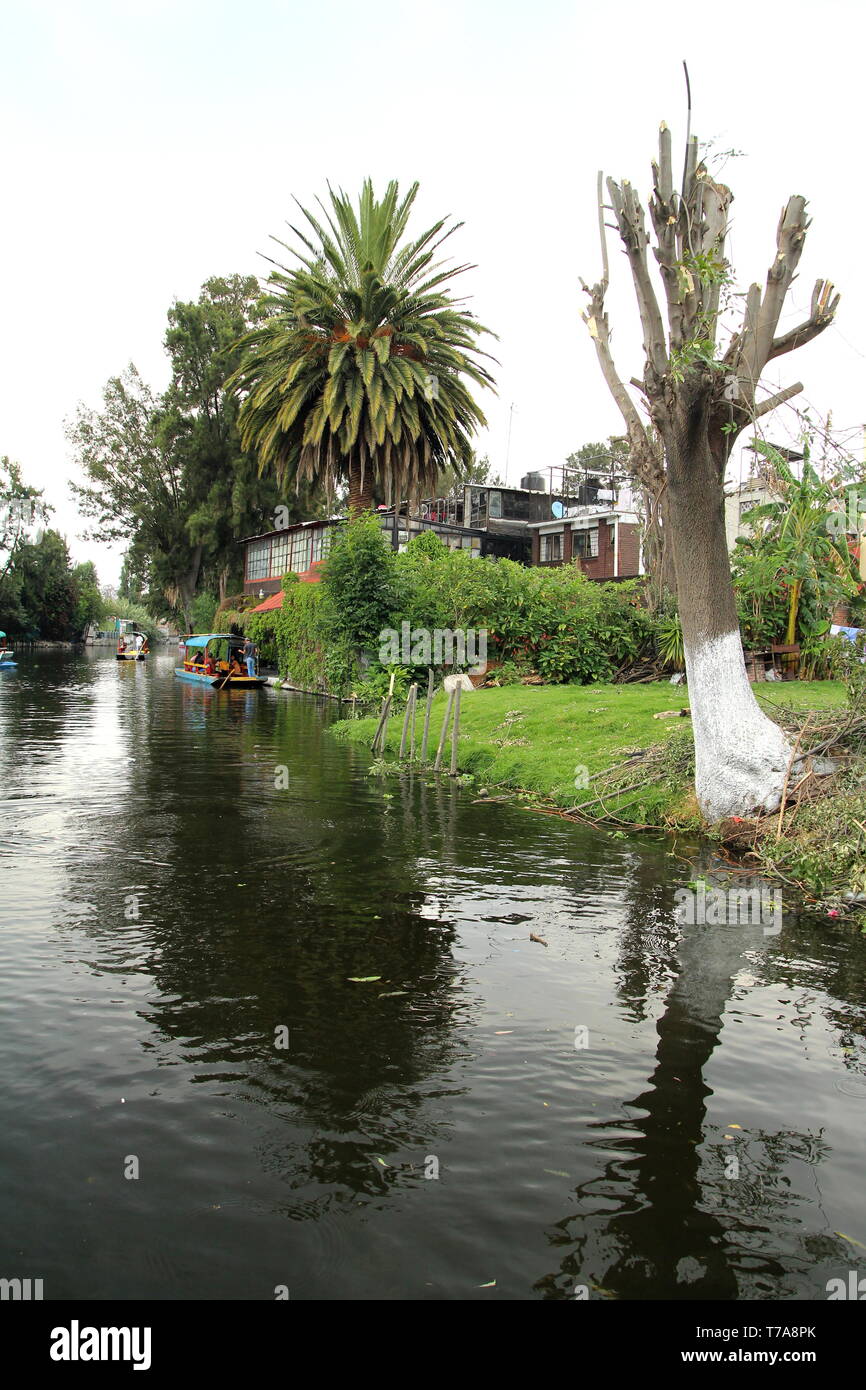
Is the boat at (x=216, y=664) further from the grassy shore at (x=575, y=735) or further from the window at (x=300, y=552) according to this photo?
the grassy shore at (x=575, y=735)

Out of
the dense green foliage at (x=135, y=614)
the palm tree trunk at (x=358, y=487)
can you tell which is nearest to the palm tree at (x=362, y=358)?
the palm tree trunk at (x=358, y=487)

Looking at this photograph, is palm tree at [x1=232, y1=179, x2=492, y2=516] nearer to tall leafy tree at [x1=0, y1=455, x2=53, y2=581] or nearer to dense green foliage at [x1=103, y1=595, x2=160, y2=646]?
tall leafy tree at [x1=0, y1=455, x2=53, y2=581]

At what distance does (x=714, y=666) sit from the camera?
1128 cm

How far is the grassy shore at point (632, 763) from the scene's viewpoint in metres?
9.65

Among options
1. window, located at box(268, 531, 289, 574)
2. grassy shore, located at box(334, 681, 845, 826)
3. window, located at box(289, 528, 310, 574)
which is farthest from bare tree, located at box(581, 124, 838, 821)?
window, located at box(268, 531, 289, 574)

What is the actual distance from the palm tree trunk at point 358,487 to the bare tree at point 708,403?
22224 mm

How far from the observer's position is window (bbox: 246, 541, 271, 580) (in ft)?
180

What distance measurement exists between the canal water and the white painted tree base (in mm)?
1466

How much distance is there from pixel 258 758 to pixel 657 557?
1261 centimetres

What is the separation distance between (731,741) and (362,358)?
2473cm

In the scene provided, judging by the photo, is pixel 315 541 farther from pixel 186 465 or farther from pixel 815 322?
pixel 815 322

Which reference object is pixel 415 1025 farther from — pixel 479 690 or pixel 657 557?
pixel 657 557

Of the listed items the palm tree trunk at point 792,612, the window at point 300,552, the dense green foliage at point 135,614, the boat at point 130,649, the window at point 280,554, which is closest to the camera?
the palm tree trunk at point 792,612

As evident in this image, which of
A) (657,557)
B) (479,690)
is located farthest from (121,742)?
(657,557)
